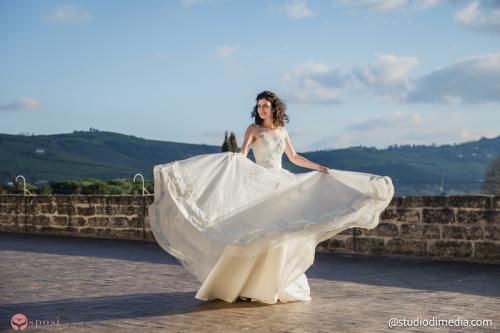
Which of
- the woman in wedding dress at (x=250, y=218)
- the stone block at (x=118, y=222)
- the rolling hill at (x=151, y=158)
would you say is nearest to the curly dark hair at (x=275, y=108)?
the woman in wedding dress at (x=250, y=218)

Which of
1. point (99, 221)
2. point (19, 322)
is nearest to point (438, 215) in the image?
point (19, 322)

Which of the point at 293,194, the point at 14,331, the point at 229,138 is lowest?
the point at 14,331

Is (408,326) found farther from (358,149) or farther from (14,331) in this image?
(358,149)

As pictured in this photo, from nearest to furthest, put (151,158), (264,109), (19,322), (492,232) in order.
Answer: (19,322) → (264,109) → (492,232) → (151,158)

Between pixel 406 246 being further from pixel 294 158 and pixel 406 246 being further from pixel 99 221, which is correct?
pixel 99 221

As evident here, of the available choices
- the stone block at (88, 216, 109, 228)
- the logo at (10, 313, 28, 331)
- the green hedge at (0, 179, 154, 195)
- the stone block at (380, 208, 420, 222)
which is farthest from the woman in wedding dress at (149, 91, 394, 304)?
the green hedge at (0, 179, 154, 195)

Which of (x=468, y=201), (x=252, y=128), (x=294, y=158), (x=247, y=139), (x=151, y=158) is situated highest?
(x=151, y=158)

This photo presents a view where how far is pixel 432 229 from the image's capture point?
1034 cm

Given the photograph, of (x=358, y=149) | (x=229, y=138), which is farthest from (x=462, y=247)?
(x=358, y=149)

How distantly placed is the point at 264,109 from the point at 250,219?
1170 millimetres

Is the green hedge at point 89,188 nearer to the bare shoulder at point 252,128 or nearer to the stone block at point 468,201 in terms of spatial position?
the stone block at point 468,201

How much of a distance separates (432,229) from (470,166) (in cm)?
9560

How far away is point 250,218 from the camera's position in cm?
612

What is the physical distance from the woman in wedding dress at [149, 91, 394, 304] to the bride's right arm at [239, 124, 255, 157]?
11 cm
